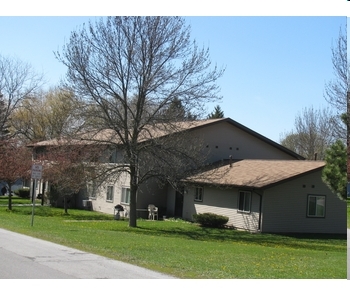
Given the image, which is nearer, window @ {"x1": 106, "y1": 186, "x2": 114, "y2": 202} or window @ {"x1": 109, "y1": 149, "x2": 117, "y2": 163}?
window @ {"x1": 109, "y1": 149, "x2": 117, "y2": 163}

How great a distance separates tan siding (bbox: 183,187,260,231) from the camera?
30.9m

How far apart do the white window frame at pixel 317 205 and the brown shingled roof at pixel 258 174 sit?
5.73ft

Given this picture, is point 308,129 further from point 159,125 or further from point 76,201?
point 159,125

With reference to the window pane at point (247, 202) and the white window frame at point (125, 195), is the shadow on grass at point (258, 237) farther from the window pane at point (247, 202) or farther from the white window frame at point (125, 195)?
the white window frame at point (125, 195)

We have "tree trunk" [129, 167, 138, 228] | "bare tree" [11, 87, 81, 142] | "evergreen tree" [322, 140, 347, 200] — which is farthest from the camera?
"bare tree" [11, 87, 81, 142]

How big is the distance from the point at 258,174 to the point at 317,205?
12.2ft

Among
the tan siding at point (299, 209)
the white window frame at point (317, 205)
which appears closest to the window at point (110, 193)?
the tan siding at point (299, 209)

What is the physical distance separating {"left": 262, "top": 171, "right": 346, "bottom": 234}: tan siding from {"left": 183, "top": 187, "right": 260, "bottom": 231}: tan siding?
76 centimetres

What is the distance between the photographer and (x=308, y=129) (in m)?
59.8

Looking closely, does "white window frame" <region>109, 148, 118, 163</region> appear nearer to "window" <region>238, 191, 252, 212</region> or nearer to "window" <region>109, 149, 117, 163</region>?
"window" <region>109, 149, 117, 163</region>

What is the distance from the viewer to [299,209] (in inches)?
1240

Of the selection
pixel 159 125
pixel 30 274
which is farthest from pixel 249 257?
pixel 159 125

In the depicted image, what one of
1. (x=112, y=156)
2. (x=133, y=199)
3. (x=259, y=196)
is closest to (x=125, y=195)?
(x=112, y=156)

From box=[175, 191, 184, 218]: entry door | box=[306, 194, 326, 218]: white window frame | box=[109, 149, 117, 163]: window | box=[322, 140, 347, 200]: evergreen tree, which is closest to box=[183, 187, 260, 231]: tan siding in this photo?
box=[175, 191, 184, 218]: entry door
